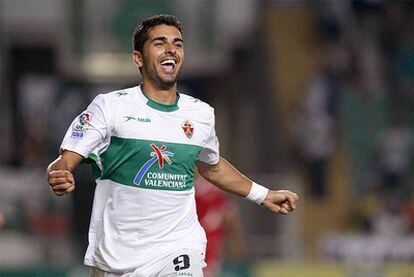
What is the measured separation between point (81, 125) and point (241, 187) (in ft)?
3.94

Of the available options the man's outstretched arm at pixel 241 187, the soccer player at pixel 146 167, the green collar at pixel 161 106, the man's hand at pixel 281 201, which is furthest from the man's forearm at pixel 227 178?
the green collar at pixel 161 106

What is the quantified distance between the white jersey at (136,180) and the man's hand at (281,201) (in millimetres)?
629

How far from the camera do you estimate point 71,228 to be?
15852mm

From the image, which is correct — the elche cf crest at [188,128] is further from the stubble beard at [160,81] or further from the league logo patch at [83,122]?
the league logo patch at [83,122]

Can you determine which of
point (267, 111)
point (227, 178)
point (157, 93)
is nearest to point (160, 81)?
point (157, 93)

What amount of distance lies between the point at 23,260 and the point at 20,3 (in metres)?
4.80

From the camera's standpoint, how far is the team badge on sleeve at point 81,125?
6113mm

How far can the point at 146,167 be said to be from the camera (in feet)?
20.5

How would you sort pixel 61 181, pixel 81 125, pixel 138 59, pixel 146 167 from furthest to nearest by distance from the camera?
1. pixel 138 59
2. pixel 146 167
3. pixel 81 125
4. pixel 61 181

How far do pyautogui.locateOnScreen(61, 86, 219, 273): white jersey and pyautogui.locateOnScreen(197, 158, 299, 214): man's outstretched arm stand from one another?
487mm

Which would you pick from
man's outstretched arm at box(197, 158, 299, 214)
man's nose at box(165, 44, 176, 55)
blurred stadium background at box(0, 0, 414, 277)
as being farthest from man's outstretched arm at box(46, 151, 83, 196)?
blurred stadium background at box(0, 0, 414, 277)

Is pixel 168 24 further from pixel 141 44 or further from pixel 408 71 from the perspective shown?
pixel 408 71

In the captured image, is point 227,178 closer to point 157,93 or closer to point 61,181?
point 157,93

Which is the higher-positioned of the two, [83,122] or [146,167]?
[83,122]
